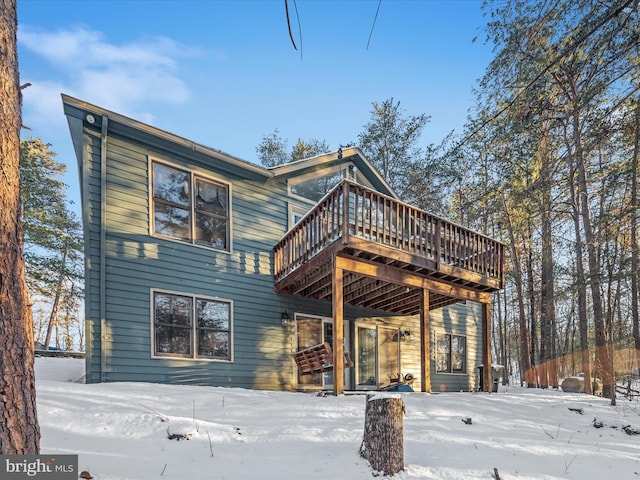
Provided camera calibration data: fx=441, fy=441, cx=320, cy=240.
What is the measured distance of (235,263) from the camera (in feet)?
28.6

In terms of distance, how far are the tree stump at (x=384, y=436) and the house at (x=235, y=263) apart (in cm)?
308

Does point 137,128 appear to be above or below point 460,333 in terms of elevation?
above

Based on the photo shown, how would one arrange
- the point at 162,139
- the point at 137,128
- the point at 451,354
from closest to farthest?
1. the point at 137,128
2. the point at 162,139
3. the point at 451,354

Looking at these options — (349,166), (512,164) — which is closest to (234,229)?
(349,166)

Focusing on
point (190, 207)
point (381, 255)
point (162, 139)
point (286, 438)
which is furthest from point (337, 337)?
point (162, 139)

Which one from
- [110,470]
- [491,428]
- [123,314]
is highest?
[123,314]

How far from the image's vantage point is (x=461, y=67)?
23.3 ft

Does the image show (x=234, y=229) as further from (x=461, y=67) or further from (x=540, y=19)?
(x=540, y=19)

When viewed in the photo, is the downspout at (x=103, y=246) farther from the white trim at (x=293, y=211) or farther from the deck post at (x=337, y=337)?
the white trim at (x=293, y=211)

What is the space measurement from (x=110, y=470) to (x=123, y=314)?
166 inches

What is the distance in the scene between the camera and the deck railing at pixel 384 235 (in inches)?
281

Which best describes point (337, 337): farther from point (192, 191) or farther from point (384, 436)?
point (192, 191)

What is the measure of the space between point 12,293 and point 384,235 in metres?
5.74

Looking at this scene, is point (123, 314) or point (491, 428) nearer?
point (491, 428)
